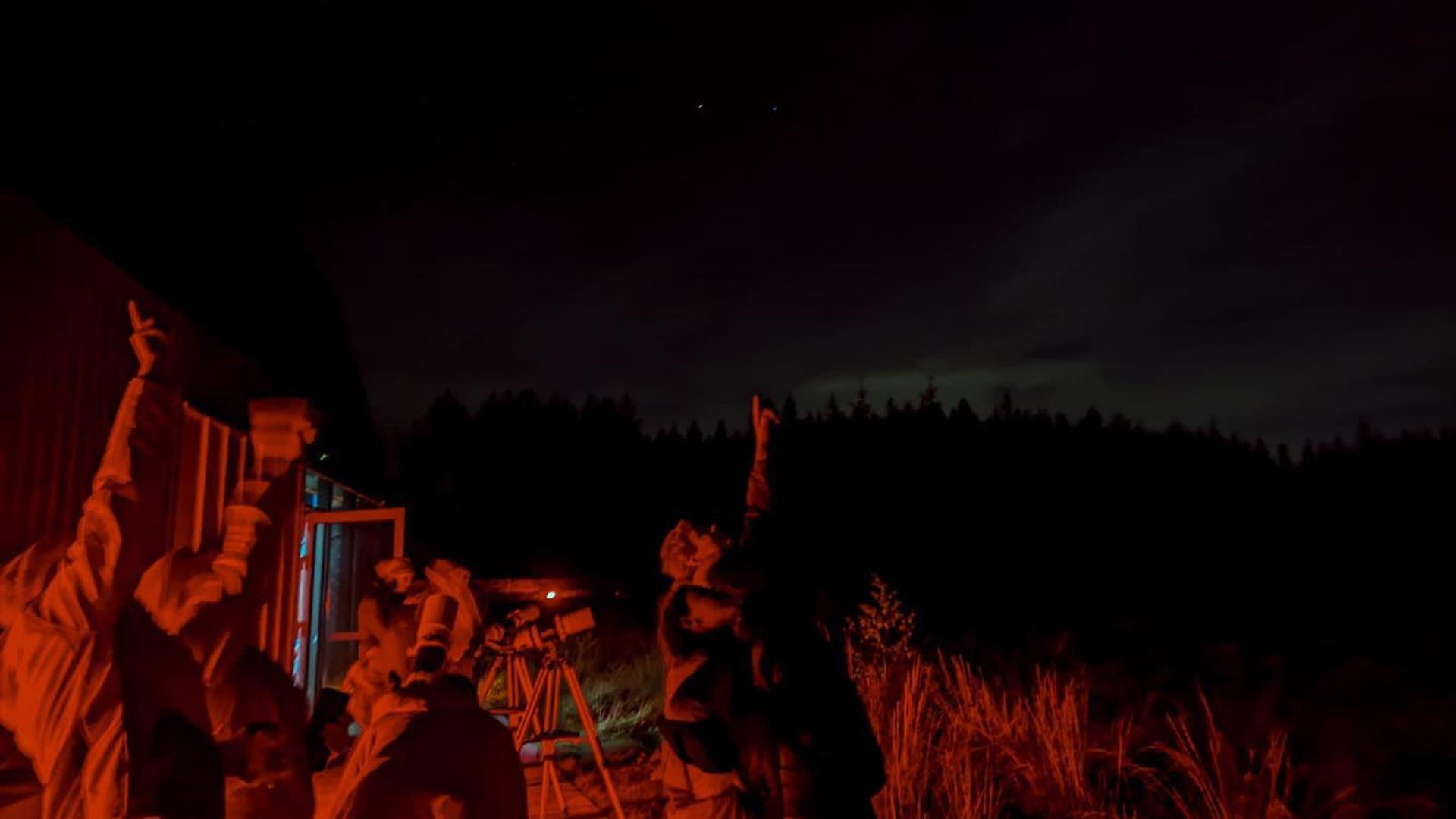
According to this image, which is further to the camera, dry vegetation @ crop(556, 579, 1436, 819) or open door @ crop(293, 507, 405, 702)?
open door @ crop(293, 507, 405, 702)

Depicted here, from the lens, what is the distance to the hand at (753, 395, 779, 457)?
392 cm

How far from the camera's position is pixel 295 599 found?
6.88m

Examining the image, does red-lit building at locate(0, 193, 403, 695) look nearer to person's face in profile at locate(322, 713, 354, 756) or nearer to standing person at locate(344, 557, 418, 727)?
standing person at locate(344, 557, 418, 727)

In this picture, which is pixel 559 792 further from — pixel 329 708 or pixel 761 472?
pixel 761 472

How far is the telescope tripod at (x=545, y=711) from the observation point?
563cm

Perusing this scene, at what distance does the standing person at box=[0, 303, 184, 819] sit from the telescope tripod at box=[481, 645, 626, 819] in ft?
11.8

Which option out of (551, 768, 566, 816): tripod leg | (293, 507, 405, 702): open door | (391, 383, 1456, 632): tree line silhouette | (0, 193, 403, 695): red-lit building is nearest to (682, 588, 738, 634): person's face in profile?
(0, 193, 403, 695): red-lit building

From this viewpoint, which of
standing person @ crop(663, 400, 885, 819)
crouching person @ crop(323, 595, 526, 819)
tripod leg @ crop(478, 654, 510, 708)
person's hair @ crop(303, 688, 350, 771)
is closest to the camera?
crouching person @ crop(323, 595, 526, 819)

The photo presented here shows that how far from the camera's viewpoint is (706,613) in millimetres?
3402

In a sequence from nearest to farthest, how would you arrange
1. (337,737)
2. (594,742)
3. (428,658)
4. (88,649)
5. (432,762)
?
1. (432,762)
2. (88,649)
3. (428,658)
4. (337,737)
5. (594,742)

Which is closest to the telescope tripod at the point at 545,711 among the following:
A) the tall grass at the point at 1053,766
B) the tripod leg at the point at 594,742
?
the tripod leg at the point at 594,742

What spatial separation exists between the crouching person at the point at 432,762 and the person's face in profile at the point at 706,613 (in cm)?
158

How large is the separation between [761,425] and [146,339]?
2364mm

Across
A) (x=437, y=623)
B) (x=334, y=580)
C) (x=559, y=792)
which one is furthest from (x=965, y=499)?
(x=437, y=623)
